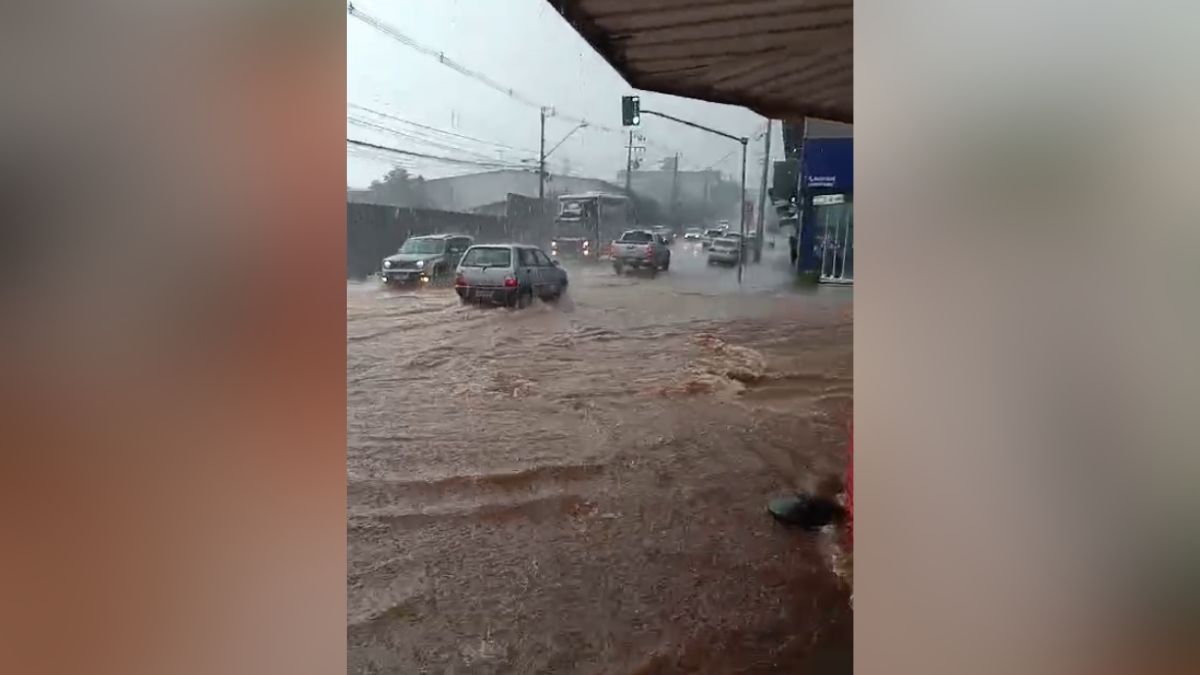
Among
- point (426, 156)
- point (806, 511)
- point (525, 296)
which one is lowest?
point (806, 511)

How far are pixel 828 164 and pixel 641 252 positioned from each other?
1.03 ft

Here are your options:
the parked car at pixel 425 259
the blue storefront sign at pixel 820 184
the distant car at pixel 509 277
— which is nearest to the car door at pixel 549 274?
the distant car at pixel 509 277

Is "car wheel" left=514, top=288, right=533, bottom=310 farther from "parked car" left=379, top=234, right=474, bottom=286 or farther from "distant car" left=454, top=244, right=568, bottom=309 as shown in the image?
"parked car" left=379, top=234, right=474, bottom=286

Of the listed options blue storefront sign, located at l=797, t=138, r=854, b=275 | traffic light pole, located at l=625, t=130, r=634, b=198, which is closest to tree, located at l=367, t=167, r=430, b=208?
traffic light pole, located at l=625, t=130, r=634, b=198

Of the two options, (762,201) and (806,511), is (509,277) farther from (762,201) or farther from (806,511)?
(806,511)

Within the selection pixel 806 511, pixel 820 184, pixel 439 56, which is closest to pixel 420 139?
pixel 439 56

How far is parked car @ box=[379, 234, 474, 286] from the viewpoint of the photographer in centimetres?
112

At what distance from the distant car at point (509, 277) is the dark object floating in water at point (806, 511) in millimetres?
477

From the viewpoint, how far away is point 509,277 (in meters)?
1.14

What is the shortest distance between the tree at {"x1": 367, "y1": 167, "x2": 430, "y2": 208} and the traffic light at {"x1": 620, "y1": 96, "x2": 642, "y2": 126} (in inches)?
13.0

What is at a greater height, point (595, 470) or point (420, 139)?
point (420, 139)

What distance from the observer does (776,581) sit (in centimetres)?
110
